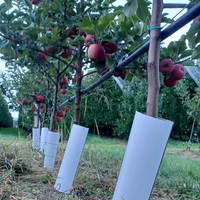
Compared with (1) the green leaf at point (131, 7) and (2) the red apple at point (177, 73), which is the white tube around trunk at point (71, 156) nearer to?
(2) the red apple at point (177, 73)

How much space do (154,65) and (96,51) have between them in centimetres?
36

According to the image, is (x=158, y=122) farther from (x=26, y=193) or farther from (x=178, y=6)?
(x=26, y=193)

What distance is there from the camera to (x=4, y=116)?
8.07m

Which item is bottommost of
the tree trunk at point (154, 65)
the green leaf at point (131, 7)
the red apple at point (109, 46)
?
the tree trunk at point (154, 65)

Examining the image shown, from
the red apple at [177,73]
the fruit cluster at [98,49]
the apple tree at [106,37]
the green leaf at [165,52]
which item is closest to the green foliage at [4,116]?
the apple tree at [106,37]

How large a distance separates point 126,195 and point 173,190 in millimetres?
1060

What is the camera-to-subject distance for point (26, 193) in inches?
42.9

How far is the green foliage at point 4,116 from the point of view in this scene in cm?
784

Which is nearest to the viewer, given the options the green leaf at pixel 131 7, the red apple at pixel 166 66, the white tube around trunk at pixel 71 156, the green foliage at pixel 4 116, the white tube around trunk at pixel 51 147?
the green leaf at pixel 131 7

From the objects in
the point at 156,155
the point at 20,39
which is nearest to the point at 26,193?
the point at 20,39

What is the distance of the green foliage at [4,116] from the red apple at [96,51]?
752cm

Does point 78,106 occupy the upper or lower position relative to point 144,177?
upper

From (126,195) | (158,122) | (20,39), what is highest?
(20,39)

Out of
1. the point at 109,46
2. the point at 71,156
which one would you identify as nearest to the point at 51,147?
the point at 71,156
